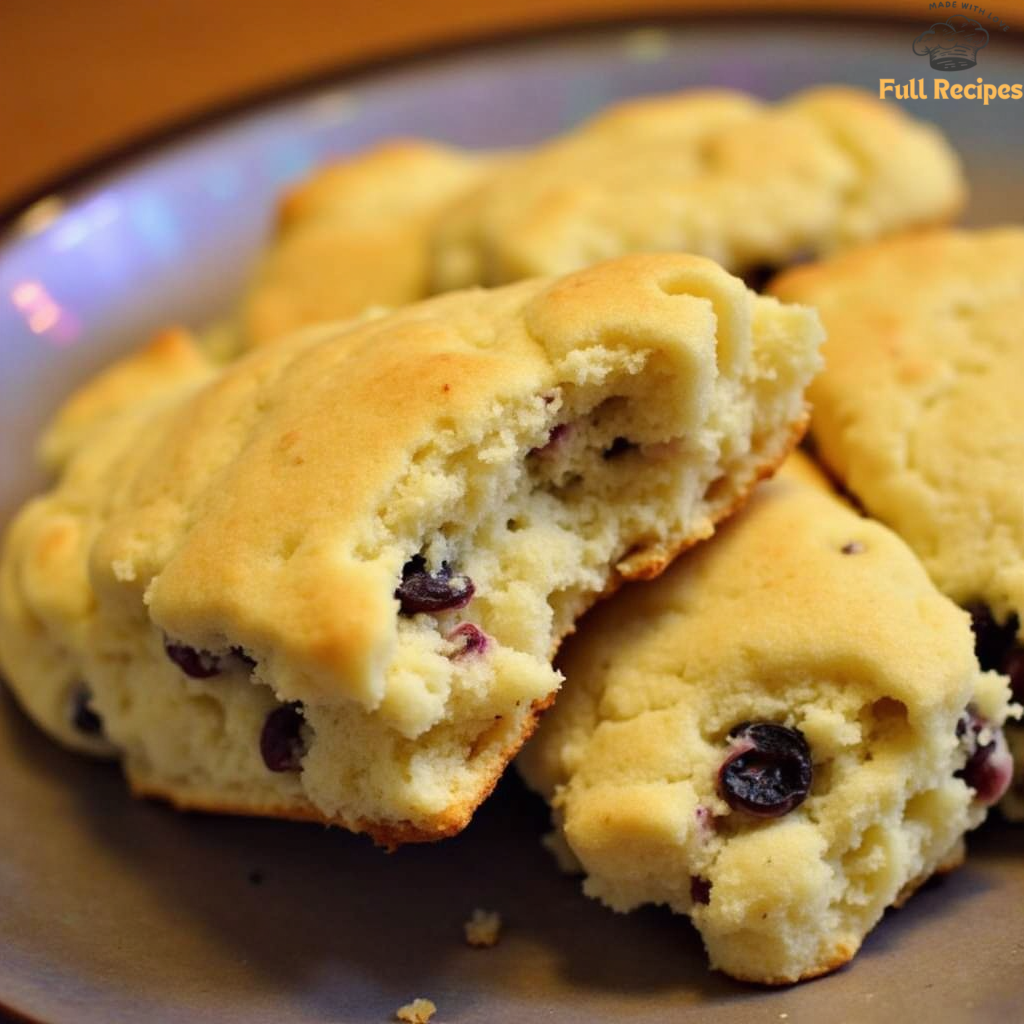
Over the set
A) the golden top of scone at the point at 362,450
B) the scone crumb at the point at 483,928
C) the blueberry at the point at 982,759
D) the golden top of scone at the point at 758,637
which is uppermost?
the golden top of scone at the point at 362,450

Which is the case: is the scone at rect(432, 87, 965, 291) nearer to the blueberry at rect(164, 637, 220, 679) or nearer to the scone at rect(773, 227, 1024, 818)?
the scone at rect(773, 227, 1024, 818)

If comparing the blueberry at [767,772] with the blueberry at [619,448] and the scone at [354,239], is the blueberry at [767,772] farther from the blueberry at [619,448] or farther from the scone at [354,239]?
the scone at [354,239]

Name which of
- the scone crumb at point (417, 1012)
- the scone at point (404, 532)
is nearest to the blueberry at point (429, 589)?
the scone at point (404, 532)

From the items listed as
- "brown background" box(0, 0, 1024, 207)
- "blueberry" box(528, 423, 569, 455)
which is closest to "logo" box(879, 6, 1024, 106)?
"brown background" box(0, 0, 1024, 207)

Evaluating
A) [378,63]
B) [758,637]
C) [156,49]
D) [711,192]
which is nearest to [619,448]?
[758,637]

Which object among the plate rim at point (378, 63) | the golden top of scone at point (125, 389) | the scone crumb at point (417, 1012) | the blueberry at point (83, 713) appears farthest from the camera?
the plate rim at point (378, 63)

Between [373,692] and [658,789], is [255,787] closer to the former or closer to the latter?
[373,692]
